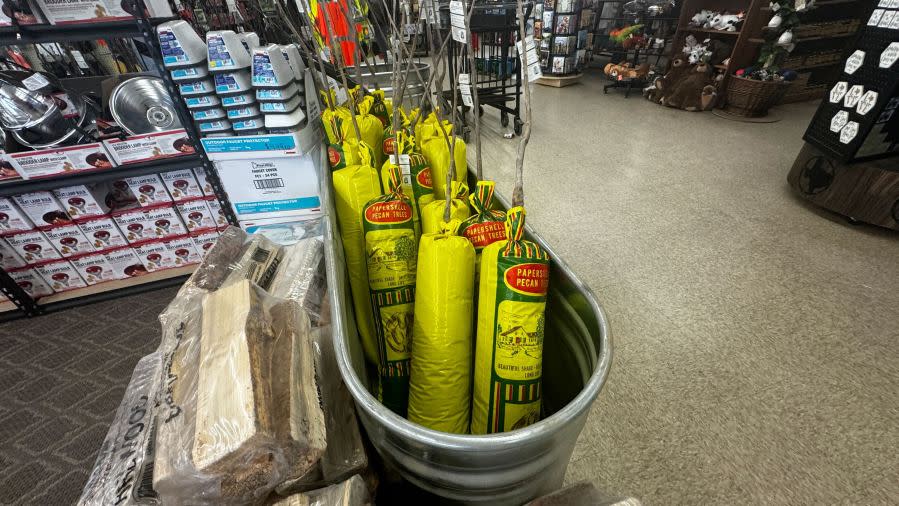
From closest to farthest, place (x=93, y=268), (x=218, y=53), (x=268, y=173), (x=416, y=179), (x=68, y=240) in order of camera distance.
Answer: (x=416, y=179)
(x=218, y=53)
(x=268, y=173)
(x=68, y=240)
(x=93, y=268)

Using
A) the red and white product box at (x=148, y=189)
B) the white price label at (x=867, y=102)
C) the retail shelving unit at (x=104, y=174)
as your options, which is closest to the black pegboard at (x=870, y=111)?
the white price label at (x=867, y=102)

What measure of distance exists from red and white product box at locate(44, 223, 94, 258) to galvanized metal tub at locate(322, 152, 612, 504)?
5.92ft

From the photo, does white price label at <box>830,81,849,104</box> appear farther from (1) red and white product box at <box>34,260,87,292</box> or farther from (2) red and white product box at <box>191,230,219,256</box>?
(1) red and white product box at <box>34,260,87,292</box>

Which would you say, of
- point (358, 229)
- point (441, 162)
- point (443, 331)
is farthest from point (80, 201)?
point (443, 331)

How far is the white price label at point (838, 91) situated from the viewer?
206 centimetres

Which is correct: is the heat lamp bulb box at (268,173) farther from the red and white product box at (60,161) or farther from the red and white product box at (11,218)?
the red and white product box at (11,218)

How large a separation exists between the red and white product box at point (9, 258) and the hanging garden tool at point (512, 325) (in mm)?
2311

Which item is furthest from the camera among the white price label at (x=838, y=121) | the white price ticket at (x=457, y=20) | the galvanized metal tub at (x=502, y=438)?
the white price label at (x=838, y=121)

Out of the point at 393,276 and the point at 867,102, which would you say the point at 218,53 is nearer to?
the point at 393,276

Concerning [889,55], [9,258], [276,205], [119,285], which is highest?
[889,55]

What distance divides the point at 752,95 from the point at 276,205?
14.5 feet

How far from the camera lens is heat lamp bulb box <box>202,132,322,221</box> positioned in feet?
5.15

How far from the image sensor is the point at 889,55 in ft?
6.00

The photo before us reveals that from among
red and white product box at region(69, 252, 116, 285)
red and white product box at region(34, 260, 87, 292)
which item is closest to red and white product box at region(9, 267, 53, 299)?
red and white product box at region(34, 260, 87, 292)
